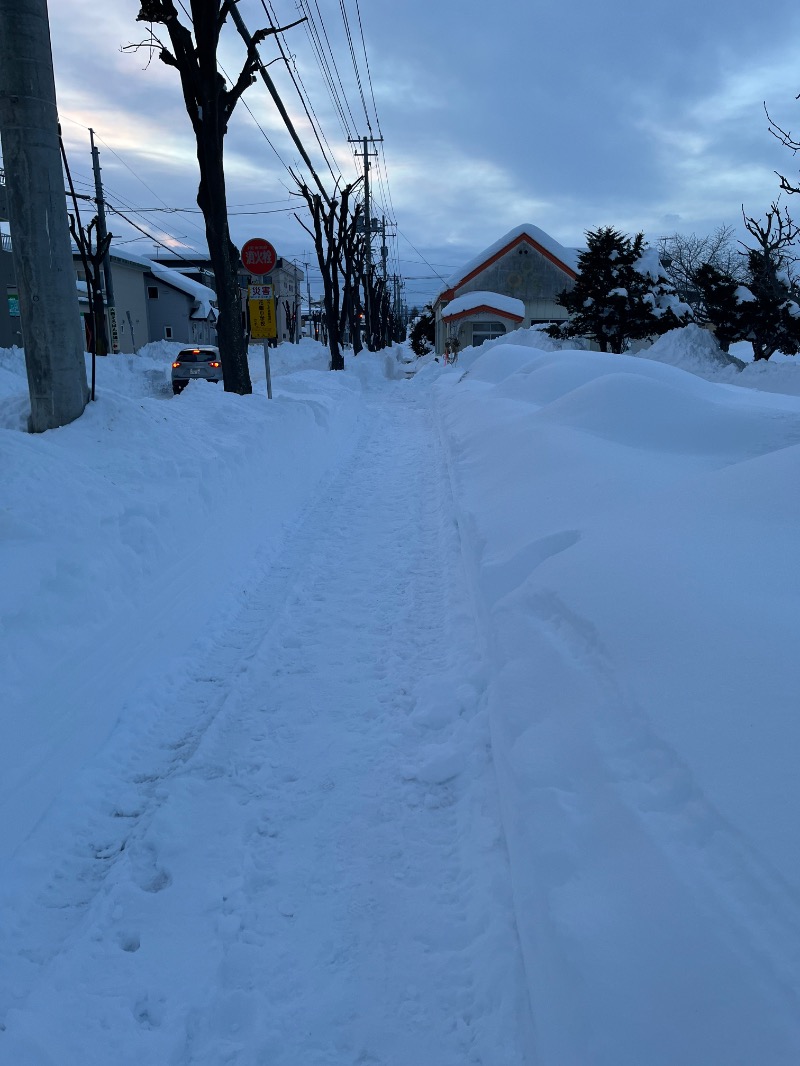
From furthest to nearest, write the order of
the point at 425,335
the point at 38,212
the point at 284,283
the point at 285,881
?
the point at 284,283 < the point at 425,335 < the point at 38,212 < the point at 285,881

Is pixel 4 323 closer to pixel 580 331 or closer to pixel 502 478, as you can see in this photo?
pixel 580 331

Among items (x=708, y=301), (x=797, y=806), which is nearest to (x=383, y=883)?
(x=797, y=806)

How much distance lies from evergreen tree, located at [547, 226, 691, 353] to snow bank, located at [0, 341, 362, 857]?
18.4 m

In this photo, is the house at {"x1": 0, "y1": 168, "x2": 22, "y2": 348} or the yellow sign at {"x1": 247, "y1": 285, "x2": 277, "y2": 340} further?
the house at {"x1": 0, "y1": 168, "x2": 22, "y2": 348}

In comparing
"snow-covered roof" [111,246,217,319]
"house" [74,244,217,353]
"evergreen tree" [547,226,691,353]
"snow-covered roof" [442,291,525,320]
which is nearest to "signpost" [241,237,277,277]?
"evergreen tree" [547,226,691,353]

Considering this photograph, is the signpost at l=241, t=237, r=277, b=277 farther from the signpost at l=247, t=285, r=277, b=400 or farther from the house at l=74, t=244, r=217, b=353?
the house at l=74, t=244, r=217, b=353

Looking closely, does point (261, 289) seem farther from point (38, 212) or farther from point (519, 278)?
point (519, 278)

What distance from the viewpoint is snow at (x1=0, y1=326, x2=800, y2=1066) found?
1.92 metres

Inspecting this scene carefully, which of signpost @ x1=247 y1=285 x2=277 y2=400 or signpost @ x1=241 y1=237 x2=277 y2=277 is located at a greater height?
signpost @ x1=241 y1=237 x2=277 y2=277

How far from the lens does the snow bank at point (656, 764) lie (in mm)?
1681

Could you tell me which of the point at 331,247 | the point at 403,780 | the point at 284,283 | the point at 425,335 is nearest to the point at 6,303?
the point at 331,247

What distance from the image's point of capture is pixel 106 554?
4406 millimetres

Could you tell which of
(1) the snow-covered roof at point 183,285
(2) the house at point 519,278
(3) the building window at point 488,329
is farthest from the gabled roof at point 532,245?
(1) the snow-covered roof at point 183,285

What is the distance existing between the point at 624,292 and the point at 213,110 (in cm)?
1554
